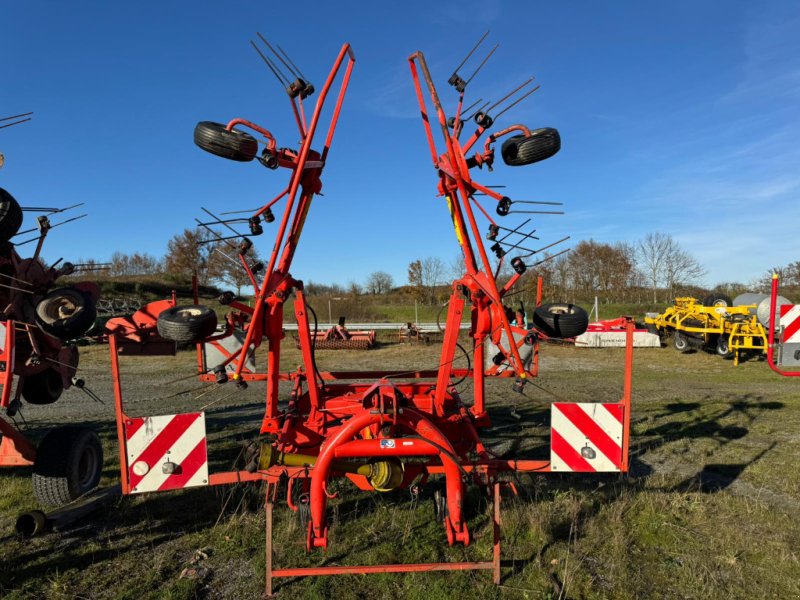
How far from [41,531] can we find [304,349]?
2.65 m

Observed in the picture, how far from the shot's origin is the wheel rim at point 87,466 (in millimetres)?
4930

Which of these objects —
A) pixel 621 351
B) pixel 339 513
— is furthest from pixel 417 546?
pixel 621 351

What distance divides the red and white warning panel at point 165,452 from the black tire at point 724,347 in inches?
700

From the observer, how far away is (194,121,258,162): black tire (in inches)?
143

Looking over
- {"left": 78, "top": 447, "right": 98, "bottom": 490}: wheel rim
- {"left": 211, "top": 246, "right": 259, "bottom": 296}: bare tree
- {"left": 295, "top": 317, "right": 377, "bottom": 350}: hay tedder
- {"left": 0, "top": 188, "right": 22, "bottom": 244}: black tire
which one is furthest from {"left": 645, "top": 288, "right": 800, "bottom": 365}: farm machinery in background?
{"left": 0, "top": 188, "right": 22, "bottom": 244}: black tire

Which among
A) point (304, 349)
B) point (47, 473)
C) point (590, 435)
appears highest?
point (304, 349)

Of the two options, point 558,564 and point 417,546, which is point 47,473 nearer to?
point 417,546

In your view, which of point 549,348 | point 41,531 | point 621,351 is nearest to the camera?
point 41,531

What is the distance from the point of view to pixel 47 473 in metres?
4.60

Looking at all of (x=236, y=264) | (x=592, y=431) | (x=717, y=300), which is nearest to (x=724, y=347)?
(x=717, y=300)

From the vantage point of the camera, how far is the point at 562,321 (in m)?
4.21

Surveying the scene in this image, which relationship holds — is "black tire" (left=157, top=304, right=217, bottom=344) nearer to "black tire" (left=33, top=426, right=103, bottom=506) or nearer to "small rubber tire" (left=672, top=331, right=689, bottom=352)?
"black tire" (left=33, top=426, right=103, bottom=506)

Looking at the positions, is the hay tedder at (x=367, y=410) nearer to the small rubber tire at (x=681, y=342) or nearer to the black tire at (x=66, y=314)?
the black tire at (x=66, y=314)

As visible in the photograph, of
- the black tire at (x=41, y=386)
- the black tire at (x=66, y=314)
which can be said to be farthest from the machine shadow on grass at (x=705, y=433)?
the black tire at (x=41, y=386)
